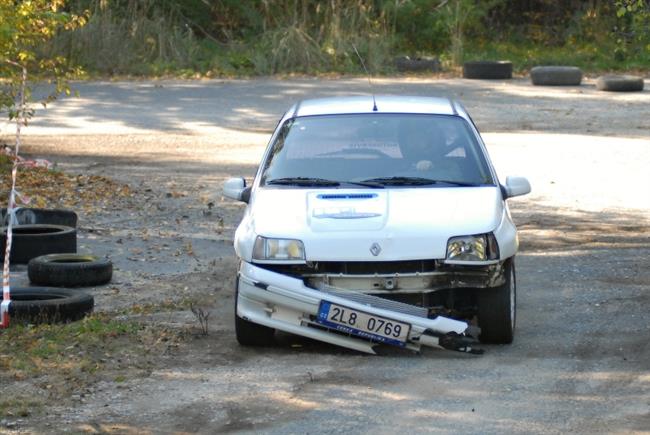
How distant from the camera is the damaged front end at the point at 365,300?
25.5 ft

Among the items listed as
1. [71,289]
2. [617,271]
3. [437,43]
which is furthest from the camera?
[437,43]

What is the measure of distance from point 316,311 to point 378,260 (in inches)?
19.3

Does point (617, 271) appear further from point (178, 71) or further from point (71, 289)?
point (178, 71)

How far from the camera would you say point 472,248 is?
7.96 m

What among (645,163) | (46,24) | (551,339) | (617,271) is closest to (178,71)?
(645,163)

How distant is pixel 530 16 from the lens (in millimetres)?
41500

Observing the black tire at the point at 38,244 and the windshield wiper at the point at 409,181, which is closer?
the windshield wiper at the point at 409,181

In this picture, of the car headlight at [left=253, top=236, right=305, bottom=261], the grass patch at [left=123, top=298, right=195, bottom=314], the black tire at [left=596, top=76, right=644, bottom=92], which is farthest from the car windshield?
the black tire at [left=596, top=76, right=644, bottom=92]

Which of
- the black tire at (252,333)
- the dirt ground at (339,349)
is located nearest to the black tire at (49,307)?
the dirt ground at (339,349)

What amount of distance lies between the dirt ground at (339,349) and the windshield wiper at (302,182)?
1062 mm

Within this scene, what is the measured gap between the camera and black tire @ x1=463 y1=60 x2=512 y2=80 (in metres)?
31.9

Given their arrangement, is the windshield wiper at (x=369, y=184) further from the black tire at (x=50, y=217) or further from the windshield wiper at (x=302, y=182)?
the black tire at (x=50, y=217)

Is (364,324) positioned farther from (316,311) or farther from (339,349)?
(339,349)

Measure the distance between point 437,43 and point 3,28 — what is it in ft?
97.7
